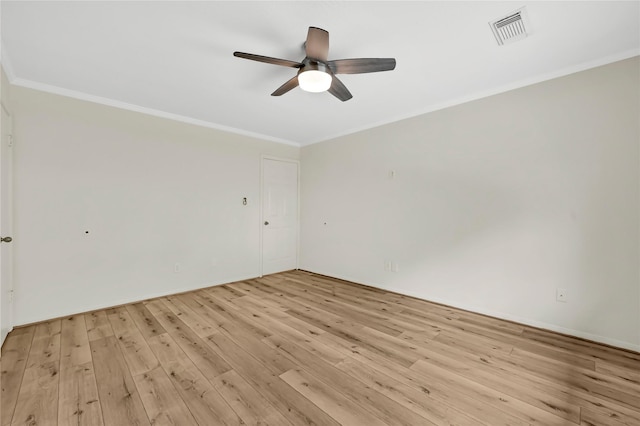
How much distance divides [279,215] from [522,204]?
3.66m

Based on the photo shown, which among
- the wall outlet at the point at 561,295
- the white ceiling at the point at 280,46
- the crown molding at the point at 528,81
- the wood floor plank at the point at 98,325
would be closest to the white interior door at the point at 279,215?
the white ceiling at the point at 280,46

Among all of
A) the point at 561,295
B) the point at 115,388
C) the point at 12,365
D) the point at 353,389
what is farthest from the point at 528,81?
the point at 12,365

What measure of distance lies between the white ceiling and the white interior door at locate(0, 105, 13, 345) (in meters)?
0.63

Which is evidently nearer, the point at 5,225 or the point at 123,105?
the point at 5,225

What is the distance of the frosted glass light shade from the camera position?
2.04m

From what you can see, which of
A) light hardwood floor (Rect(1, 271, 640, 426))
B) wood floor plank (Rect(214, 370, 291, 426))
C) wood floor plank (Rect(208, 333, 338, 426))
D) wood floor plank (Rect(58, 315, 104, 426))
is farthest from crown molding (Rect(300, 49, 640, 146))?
wood floor plank (Rect(58, 315, 104, 426))

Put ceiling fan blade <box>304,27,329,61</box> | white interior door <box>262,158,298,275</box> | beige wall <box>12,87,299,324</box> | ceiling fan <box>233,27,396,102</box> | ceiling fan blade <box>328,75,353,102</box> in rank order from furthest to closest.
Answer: white interior door <box>262,158,298,275</box> < beige wall <box>12,87,299,324</box> < ceiling fan blade <box>328,75,353,102</box> < ceiling fan <box>233,27,396,102</box> < ceiling fan blade <box>304,27,329,61</box>

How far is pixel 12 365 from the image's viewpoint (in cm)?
201

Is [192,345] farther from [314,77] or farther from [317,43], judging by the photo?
[317,43]

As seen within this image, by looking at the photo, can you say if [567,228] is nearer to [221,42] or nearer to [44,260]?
[221,42]

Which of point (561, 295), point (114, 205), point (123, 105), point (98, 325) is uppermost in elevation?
point (123, 105)

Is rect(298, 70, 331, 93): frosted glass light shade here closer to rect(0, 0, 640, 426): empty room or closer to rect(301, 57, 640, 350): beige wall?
rect(0, 0, 640, 426): empty room

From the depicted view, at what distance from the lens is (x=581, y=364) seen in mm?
2039

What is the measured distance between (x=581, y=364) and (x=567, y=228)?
1176 millimetres
